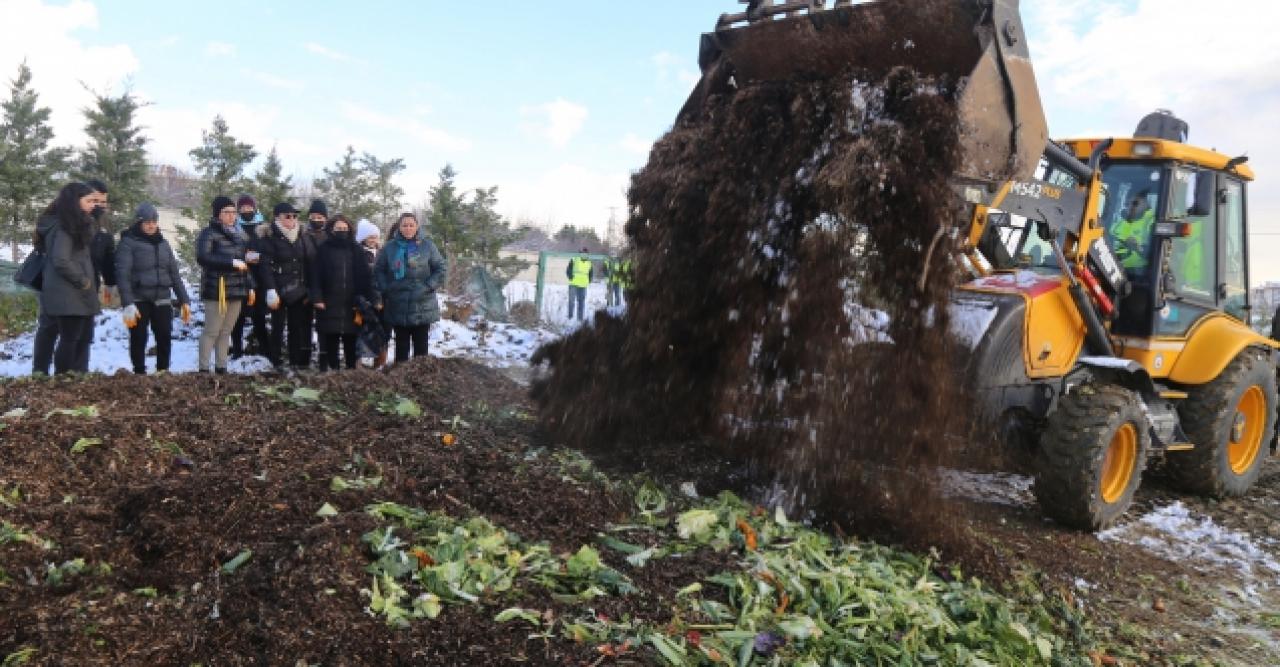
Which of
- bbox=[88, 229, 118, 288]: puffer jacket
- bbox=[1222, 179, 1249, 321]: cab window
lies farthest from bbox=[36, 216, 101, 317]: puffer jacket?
bbox=[1222, 179, 1249, 321]: cab window

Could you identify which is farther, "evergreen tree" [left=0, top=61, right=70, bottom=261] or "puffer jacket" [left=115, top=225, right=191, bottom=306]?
"evergreen tree" [left=0, top=61, right=70, bottom=261]

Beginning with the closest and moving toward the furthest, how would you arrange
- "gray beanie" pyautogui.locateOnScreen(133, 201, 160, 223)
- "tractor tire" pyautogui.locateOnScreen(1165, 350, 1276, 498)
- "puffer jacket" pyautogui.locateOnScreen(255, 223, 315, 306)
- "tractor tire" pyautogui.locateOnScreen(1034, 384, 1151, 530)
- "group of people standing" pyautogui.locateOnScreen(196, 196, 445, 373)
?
"tractor tire" pyautogui.locateOnScreen(1034, 384, 1151, 530), "tractor tire" pyautogui.locateOnScreen(1165, 350, 1276, 498), "gray beanie" pyautogui.locateOnScreen(133, 201, 160, 223), "group of people standing" pyautogui.locateOnScreen(196, 196, 445, 373), "puffer jacket" pyautogui.locateOnScreen(255, 223, 315, 306)

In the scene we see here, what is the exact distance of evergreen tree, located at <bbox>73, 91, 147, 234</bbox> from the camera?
17578 millimetres

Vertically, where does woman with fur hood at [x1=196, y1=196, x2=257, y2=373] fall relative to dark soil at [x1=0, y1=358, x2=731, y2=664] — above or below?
above

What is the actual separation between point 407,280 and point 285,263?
1196 millimetres

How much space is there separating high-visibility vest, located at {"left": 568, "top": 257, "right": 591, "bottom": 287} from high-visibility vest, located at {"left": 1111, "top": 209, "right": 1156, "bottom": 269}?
11599mm

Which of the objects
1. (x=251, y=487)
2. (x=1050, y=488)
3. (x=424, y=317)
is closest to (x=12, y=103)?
(x=424, y=317)

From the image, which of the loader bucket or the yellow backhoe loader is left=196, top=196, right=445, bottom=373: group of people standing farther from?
the loader bucket

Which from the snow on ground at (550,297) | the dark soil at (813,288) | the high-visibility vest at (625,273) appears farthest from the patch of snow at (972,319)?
the snow on ground at (550,297)

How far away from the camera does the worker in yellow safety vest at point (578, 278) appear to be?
55.4 ft

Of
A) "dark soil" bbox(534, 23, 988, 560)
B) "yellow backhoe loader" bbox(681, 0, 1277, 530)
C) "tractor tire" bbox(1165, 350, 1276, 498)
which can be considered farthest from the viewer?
"tractor tire" bbox(1165, 350, 1276, 498)

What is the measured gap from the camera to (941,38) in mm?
4371

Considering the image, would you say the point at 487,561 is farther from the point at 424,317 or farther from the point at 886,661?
the point at 424,317

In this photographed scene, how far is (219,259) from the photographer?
7.46 metres
